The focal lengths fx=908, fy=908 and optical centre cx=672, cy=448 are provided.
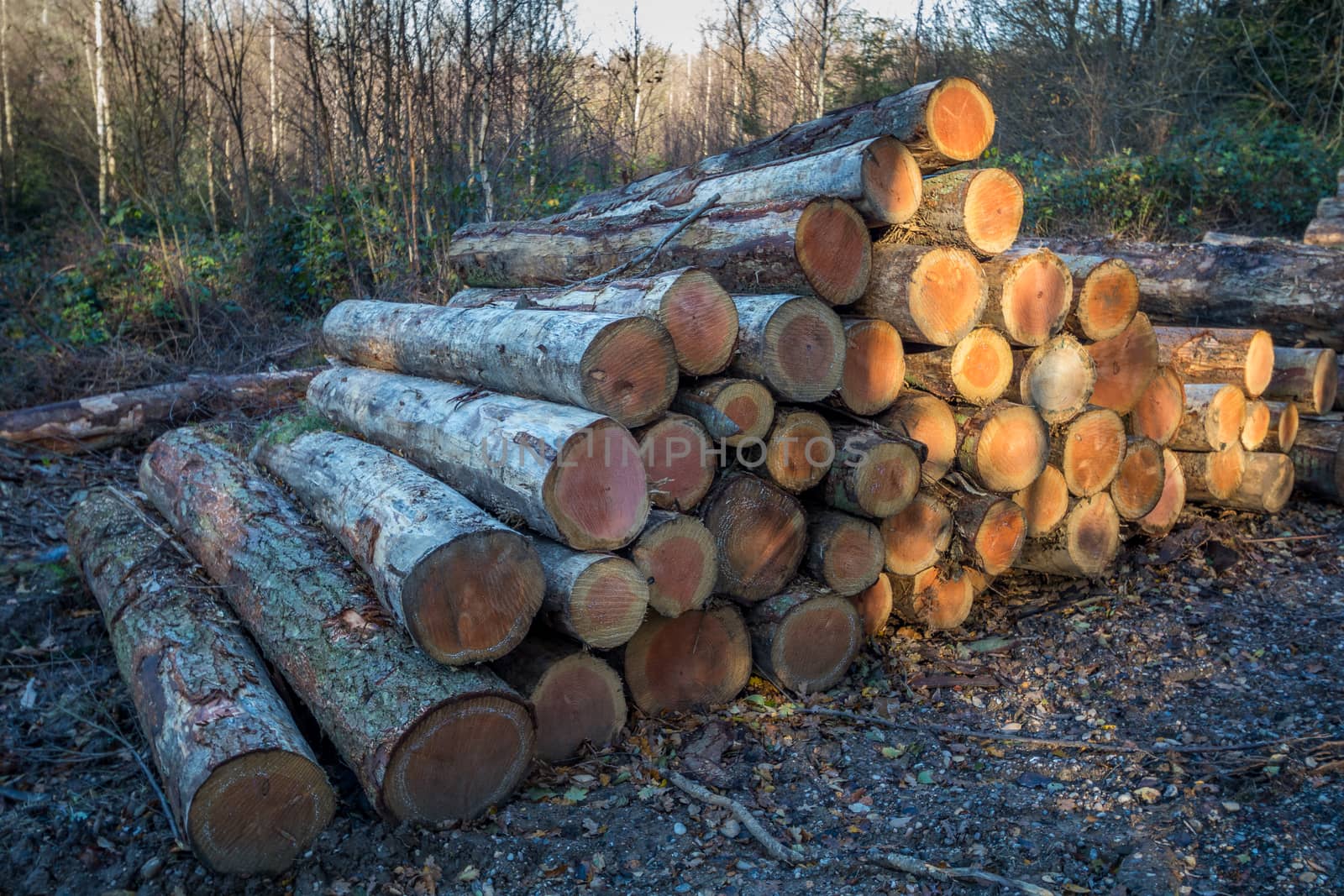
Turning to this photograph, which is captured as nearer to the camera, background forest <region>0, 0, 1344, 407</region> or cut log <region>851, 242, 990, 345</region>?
cut log <region>851, 242, 990, 345</region>

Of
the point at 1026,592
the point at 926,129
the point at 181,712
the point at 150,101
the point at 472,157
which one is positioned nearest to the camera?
the point at 181,712

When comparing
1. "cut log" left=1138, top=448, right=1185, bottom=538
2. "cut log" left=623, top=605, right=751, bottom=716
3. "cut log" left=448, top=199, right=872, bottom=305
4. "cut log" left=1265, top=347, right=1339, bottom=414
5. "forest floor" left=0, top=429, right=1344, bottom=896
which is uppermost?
"cut log" left=448, top=199, right=872, bottom=305

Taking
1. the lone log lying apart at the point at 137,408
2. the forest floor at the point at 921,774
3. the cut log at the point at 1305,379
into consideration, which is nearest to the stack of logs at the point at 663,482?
the forest floor at the point at 921,774

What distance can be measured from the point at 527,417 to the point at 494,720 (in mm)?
1130

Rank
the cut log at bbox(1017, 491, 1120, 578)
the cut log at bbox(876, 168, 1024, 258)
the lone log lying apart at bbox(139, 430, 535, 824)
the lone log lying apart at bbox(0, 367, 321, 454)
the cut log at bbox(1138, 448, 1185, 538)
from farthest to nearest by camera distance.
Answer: the lone log lying apart at bbox(0, 367, 321, 454) → the cut log at bbox(1138, 448, 1185, 538) → the cut log at bbox(1017, 491, 1120, 578) → the cut log at bbox(876, 168, 1024, 258) → the lone log lying apart at bbox(139, 430, 535, 824)

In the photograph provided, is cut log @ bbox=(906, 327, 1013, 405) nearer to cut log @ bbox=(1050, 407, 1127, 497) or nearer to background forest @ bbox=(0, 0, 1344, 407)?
cut log @ bbox=(1050, 407, 1127, 497)

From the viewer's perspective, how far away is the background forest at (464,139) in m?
9.44

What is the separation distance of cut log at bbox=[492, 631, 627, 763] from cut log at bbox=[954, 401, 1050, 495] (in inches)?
77.9

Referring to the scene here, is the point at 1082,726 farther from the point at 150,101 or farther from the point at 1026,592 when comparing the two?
the point at 150,101

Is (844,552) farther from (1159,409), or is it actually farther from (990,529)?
(1159,409)

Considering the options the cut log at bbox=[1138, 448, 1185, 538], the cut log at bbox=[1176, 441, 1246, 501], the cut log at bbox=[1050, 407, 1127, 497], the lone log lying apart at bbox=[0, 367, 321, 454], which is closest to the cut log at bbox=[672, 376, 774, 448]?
the cut log at bbox=[1050, 407, 1127, 497]

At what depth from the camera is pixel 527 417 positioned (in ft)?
11.5

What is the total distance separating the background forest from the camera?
9438 millimetres

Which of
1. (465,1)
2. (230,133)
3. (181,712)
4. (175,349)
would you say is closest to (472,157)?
(465,1)
